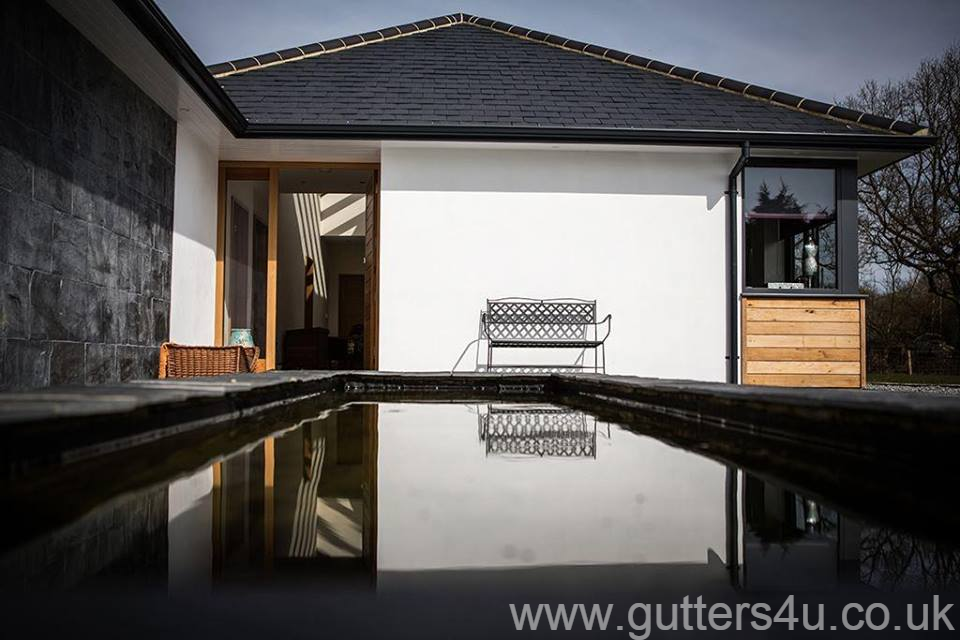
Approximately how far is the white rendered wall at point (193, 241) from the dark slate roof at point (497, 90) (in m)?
0.62

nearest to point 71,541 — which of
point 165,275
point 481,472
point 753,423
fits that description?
point 481,472

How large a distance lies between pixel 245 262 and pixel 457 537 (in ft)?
23.4

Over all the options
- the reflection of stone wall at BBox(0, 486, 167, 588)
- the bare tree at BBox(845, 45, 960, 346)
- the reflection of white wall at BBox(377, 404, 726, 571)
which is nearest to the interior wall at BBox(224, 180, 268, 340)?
the reflection of white wall at BBox(377, 404, 726, 571)

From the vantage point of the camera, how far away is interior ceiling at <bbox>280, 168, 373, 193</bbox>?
7.42m

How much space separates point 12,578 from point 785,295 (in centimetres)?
654

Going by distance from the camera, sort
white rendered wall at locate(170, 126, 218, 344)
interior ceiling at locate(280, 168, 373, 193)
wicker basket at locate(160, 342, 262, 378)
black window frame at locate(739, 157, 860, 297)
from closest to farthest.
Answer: wicker basket at locate(160, 342, 262, 378), white rendered wall at locate(170, 126, 218, 344), black window frame at locate(739, 157, 860, 297), interior ceiling at locate(280, 168, 373, 193)

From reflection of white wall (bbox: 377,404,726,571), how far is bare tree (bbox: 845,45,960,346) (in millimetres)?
14199

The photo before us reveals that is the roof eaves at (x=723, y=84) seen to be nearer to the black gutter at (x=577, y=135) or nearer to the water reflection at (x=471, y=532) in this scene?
Answer: the black gutter at (x=577, y=135)

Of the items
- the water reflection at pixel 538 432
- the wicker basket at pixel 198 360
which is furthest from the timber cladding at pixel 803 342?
the wicker basket at pixel 198 360

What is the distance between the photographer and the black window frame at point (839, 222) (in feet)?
21.3

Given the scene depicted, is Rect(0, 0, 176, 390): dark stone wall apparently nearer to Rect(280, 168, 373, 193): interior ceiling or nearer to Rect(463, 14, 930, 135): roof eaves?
Rect(280, 168, 373, 193): interior ceiling

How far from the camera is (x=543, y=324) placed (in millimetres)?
6434

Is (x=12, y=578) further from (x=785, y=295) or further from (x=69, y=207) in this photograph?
(x=785, y=295)

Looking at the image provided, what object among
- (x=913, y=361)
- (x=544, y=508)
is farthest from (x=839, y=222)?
(x=913, y=361)
